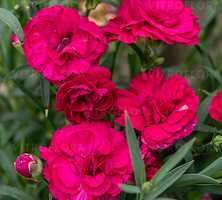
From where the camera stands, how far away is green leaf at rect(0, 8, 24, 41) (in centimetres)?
77

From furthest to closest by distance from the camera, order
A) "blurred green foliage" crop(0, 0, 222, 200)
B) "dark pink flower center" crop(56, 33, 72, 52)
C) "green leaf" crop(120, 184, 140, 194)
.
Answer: "blurred green foliage" crop(0, 0, 222, 200)
"dark pink flower center" crop(56, 33, 72, 52)
"green leaf" crop(120, 184, 140, 194)

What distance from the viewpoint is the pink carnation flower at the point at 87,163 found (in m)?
0.68

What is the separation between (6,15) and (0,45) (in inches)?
15.7

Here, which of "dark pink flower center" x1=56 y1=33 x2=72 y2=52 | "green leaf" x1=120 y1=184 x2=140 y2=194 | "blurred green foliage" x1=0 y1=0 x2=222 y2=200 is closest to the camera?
"green leaf" x1=120 y1=184 x2=140 y2=194

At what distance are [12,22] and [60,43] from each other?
0.26 ft

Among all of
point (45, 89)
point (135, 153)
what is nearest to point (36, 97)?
point (45, 89)

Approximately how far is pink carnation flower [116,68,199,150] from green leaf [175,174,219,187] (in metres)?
0.05

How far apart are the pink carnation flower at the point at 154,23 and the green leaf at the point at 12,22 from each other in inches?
5.3

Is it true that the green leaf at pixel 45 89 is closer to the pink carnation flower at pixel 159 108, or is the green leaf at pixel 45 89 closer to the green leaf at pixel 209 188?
the pink carnation flower at pixel 159 108

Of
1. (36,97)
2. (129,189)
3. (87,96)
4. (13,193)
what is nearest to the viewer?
(129,189)

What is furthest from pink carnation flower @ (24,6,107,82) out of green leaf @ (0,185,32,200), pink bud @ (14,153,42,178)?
green leaf @ (0,185,32,200)

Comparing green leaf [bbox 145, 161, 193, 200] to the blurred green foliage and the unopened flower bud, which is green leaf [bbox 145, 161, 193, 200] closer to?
the unopened flower bud

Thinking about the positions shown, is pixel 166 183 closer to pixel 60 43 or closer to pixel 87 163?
pixel 87 163

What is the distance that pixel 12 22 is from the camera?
78 cm
